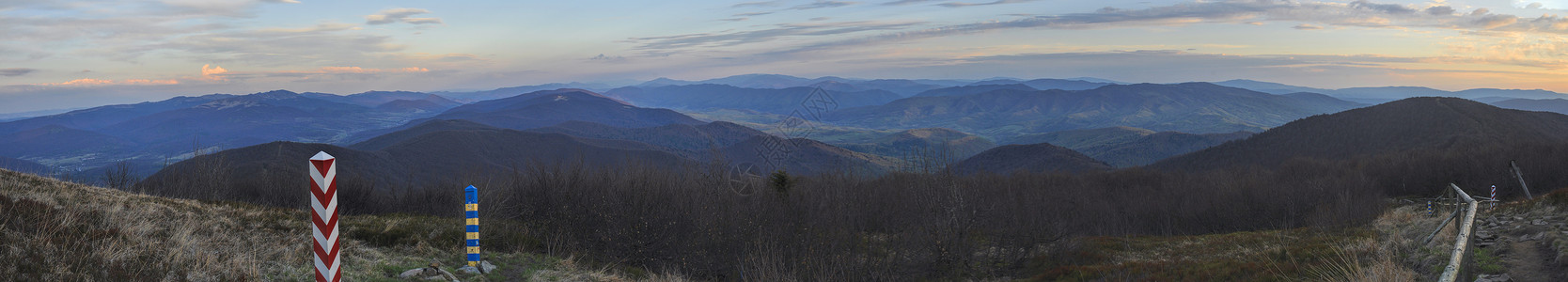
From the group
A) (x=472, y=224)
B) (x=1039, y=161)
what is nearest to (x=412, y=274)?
(x=472, y=224)

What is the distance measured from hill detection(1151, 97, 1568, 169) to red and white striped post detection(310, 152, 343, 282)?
5344 inches

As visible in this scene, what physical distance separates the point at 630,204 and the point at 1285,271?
13.7 metres

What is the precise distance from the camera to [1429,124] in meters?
128

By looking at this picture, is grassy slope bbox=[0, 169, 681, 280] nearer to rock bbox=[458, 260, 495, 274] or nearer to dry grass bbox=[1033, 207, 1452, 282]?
rock bbox=[458, 260, 495, 274]

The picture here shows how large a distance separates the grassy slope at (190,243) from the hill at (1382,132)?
132 m

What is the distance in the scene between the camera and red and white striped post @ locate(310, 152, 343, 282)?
22.9 ft

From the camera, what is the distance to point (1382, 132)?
439ft

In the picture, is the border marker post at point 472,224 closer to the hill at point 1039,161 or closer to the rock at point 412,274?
the rock at point 412,274

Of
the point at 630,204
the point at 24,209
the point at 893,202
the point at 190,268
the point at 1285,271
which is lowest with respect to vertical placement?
the point at 893,202

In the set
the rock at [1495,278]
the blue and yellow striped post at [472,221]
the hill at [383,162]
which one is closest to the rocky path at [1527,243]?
the rock at [1495,278]

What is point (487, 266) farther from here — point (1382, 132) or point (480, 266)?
point (1382, 132)

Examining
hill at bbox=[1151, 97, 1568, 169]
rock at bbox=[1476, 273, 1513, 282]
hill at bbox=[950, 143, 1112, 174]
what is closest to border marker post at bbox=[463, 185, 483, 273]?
rock at bbox=[1476, 273, 1513, 282]

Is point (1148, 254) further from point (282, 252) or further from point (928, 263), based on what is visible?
point (282, 252)

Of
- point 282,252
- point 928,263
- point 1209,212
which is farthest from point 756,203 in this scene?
point 1209,212
